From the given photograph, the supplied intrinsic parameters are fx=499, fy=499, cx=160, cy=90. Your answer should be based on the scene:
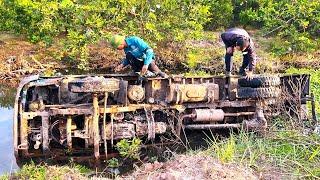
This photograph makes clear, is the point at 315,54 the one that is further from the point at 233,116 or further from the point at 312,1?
the point at 233,116

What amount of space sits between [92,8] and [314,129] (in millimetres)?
7032

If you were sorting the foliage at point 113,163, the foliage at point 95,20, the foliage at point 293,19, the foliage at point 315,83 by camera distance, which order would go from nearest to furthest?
1. the foliage at point 113,163
2. the foliage at point 315,83
3. the foliage at point 95,20
4. the foliage at point 293,19

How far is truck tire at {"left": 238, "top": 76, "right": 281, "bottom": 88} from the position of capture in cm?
806

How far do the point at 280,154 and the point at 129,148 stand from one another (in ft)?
7.40

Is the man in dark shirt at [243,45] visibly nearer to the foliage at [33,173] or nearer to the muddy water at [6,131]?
the foliage at [33,173]

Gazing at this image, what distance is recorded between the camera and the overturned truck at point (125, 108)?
24.4 feet

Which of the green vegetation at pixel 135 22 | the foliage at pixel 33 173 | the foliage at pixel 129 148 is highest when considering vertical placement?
the green vegetation at pixel 135 22

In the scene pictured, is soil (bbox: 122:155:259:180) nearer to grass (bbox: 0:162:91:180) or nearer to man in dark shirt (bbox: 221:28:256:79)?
grass (bbox: 0:162:91:180)

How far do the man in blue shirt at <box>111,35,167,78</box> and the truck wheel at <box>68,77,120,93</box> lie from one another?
2.90ft

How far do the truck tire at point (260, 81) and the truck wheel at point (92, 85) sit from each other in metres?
2.27

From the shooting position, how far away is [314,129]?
7.62 metres

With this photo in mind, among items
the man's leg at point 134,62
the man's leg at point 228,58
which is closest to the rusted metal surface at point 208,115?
the man's leg at point 228,58

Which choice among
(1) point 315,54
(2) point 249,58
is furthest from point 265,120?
(1) point 315,54

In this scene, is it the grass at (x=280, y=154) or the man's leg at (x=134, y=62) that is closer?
the grass at (x=280, y=154)
